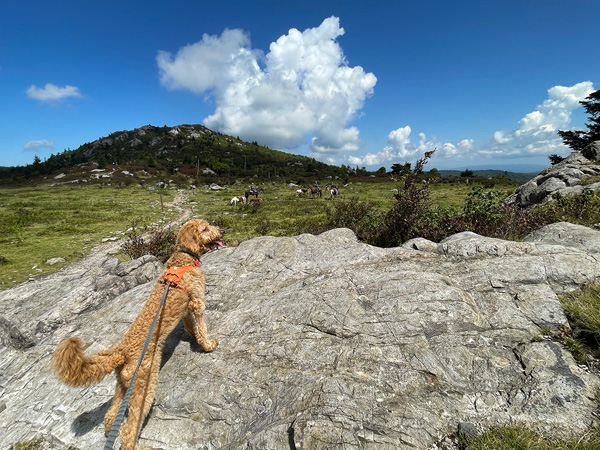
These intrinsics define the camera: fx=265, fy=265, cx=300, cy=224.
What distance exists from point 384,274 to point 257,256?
139 inches

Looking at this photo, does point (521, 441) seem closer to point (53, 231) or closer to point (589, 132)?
point (53, 231)

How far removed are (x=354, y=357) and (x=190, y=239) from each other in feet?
10.6

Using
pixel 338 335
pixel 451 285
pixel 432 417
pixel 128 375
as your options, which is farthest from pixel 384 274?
pixel 128 375

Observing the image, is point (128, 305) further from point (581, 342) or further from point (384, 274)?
point (581, 342)

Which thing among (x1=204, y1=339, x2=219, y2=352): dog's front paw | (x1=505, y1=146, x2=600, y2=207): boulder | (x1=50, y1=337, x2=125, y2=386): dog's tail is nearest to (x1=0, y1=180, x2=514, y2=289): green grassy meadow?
(x1=505, y1=146, x2=600, y2=207): boulder

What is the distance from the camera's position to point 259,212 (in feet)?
75.5

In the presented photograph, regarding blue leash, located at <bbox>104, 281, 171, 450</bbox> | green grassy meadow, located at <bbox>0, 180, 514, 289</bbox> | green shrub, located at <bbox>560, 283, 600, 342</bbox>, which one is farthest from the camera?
green grassy meadow, located at <bbox>0, 180, 514, 289</bbox>

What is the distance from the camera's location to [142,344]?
3564 mm

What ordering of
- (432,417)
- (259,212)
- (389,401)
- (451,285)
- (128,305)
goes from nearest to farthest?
1. (432,417)
2. (389,401)
3. (451,285)
4. (128,305)
5. (259,212)

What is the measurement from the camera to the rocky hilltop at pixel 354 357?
9.79 feet

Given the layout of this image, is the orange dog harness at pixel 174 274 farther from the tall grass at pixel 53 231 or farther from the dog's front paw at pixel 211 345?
the tall grass at pixel 53 231

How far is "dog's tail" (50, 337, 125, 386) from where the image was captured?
3.00 meters

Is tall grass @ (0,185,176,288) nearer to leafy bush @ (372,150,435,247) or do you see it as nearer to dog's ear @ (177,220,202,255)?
dog's ear @ (177,220,202,255)

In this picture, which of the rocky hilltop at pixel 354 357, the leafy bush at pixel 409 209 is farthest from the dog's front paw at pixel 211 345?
the leafy bush at pixel 409 209
